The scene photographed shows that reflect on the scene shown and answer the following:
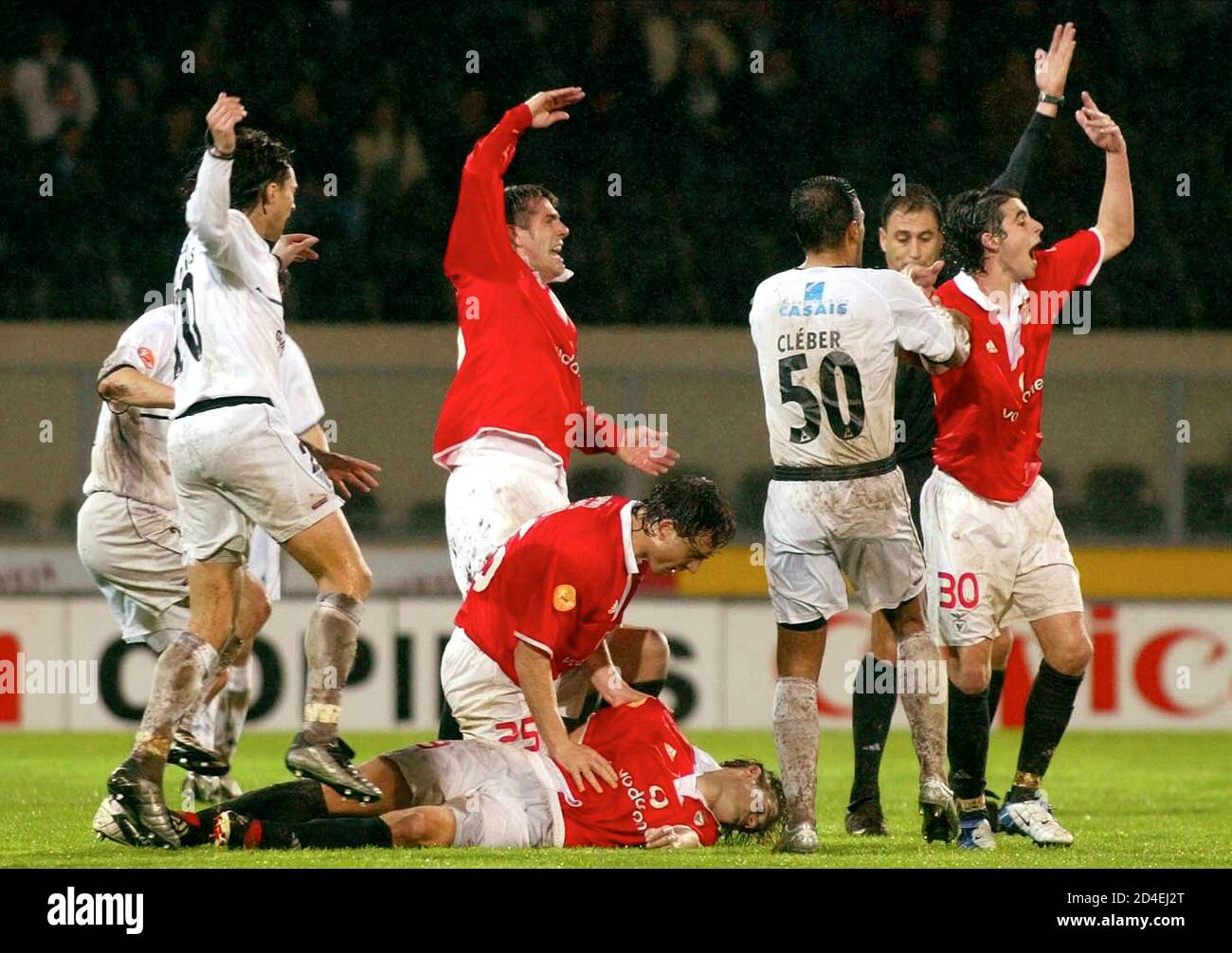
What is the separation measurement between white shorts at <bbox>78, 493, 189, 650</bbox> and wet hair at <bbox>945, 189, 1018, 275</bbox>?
3197 mm

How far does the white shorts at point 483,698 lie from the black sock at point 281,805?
662 mm

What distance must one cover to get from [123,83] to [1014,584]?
32.7 ft

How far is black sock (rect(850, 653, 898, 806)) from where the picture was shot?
659 cm

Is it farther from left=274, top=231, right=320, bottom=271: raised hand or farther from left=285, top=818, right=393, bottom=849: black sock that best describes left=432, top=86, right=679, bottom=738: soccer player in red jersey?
left=285, top=818, right=393, bottom=849: black sock

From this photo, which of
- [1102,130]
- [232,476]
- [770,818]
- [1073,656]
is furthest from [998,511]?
[232,476]

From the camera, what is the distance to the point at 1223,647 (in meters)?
12.1

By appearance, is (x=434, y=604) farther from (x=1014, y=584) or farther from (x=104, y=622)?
(x=1014, y=584)

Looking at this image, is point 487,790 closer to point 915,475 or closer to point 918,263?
point 915,475

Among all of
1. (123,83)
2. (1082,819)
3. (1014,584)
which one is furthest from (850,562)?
(123,83)

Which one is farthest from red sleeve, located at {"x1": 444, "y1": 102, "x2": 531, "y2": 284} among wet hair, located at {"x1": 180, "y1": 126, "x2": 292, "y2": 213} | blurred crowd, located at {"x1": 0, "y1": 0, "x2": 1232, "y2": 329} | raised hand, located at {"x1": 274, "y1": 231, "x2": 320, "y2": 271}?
blurred crowd, located at {"x1": 0, "y1": 0, "x2": 1232, "y2": 329}

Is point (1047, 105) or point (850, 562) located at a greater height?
point (1047, 105)

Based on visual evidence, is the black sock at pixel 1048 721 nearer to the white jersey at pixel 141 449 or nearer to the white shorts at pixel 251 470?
the white shorts at pixel 251 470

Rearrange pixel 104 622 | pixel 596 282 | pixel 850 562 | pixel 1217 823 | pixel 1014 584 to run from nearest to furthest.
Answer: pixel 850 562, pixel 1014 584, pixel 1217 823, pixel 104 622, pixel 596 282

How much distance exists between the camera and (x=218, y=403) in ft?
19.1
